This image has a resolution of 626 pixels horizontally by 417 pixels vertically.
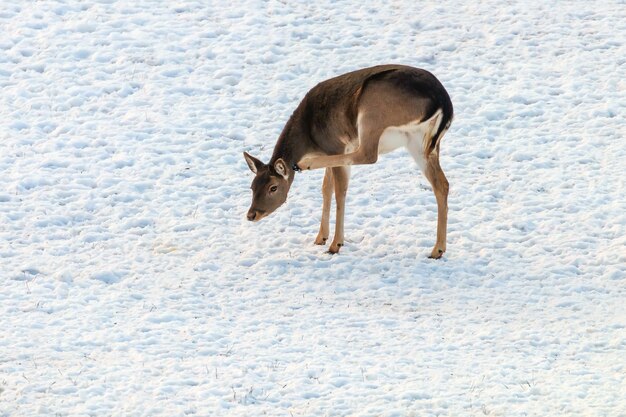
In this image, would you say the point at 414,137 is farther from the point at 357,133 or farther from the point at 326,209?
the point at 326,209

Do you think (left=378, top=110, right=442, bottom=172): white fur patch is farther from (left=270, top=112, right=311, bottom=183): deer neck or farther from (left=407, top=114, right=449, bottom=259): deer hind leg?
(left=270, top=112, right=311, bottom=183): deer neck

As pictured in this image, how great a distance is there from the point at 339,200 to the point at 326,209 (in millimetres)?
224

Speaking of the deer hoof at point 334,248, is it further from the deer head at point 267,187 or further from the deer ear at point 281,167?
the deer ear at point 281,167

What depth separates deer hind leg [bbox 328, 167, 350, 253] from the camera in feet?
39.3

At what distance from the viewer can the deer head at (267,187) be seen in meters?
11.7

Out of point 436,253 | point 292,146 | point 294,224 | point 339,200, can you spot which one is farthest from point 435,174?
point 294,224

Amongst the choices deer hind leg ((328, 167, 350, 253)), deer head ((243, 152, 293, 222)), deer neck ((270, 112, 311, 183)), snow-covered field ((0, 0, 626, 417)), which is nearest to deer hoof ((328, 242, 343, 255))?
deer hind leg ((328, 167, 350, 253))

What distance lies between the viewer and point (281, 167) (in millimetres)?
11672

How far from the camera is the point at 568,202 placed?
13.2 m

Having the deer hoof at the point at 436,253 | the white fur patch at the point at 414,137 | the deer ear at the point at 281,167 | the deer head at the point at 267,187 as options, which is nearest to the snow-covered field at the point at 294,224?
the deer hoof at the point at 436,253

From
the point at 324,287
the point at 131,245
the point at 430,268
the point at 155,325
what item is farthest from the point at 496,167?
the point at 155,325

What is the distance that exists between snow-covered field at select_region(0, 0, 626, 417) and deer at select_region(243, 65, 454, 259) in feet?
1.98

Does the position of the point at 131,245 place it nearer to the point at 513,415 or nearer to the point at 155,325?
the point at 155,325

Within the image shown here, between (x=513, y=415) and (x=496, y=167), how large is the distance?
667 cm
